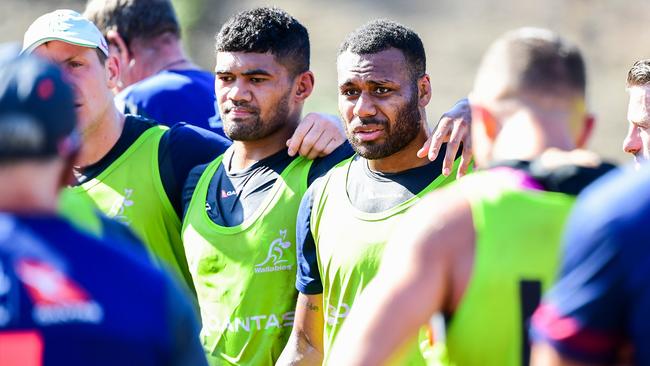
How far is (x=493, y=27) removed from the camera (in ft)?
57.1

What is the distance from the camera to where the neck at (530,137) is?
326cm

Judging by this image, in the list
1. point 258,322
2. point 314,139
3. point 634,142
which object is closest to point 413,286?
point 258,322

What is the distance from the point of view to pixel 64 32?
5.93m

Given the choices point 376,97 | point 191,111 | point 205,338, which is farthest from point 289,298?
point 191,111

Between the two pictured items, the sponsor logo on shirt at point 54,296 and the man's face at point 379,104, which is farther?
the man's face at point 379,104

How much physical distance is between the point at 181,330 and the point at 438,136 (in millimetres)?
2347

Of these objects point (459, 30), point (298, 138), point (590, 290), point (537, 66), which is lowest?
point (459, 30)

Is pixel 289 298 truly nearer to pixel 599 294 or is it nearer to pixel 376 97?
pixel 376 97

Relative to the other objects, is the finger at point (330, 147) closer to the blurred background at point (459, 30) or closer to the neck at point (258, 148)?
the neck at point (258, 148)

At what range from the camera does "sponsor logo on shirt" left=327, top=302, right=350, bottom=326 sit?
4.91m

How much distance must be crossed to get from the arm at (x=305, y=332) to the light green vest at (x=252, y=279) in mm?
158

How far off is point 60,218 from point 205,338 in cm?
268

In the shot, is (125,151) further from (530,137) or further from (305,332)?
(530,137)

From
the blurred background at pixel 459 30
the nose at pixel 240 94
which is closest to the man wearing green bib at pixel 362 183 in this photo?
the nose at pixel 240 94
